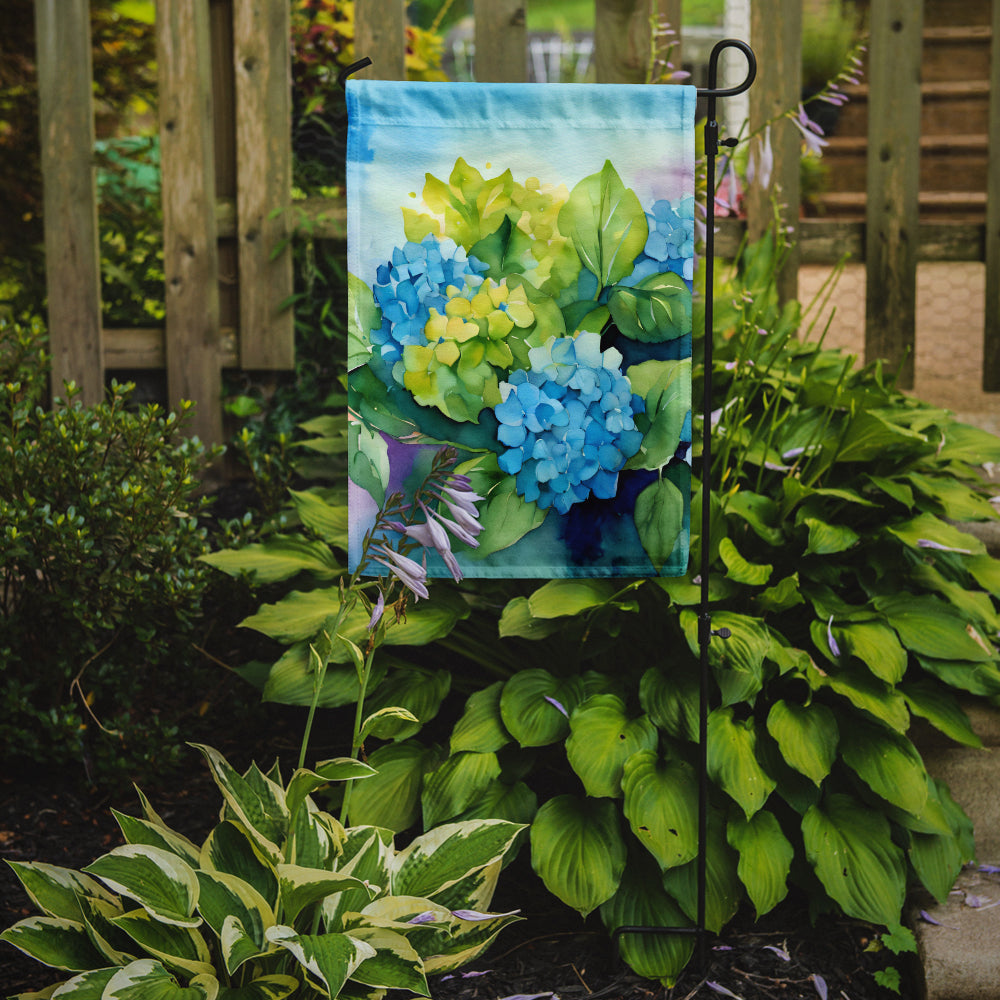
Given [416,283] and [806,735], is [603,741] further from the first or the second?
[416,283]

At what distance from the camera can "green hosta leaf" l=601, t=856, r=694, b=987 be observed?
1804 mm

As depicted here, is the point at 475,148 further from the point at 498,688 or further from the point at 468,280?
the point at 498,688

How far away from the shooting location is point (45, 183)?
10.3ft

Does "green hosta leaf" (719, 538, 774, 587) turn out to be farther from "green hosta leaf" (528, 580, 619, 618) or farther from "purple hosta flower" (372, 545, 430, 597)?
"purple hosta flower" (372, 545, 430, 597)

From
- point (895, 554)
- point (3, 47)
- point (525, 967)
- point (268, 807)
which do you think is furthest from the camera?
point (3, 47)

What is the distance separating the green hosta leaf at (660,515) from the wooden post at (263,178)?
176 cm

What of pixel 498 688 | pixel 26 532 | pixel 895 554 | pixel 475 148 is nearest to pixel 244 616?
pixel 26 532

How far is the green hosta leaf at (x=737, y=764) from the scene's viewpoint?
71.4 inches

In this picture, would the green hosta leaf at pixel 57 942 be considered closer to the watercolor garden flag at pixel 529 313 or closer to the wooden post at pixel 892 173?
the watercolor garden flag at pixel 529 313

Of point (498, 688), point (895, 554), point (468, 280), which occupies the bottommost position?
point (498, 688)

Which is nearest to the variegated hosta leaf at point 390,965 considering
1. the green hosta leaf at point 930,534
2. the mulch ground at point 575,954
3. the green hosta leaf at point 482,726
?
the mulch ground at point 575,954

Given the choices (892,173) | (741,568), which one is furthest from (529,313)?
(892,173)

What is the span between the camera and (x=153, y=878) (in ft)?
4.87

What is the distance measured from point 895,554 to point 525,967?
113cm
